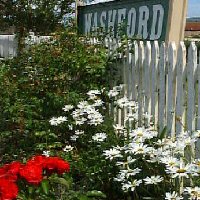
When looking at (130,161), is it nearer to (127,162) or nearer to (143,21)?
(127,162)

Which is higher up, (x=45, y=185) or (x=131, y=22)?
(x=131, y=22)

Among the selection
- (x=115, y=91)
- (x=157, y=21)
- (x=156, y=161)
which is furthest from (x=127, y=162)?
(x=157, y=21)

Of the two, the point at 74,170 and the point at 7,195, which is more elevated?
the point at 7,195

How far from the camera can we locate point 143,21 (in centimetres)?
556

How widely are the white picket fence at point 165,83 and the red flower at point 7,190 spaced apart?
6.10ft

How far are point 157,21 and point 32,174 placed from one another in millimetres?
2974

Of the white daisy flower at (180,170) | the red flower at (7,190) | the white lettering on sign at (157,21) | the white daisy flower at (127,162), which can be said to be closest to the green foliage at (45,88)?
the white lettering on sign at (157,21)

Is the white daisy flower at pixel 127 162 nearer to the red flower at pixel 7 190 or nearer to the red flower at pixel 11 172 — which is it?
the red flower at pixel 11 172

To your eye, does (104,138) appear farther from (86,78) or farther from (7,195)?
(7,195)

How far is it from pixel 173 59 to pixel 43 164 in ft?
6.54

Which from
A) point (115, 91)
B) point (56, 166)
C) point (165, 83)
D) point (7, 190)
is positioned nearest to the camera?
point (7, 190)

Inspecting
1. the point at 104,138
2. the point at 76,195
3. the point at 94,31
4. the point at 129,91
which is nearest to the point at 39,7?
the point at 94,31

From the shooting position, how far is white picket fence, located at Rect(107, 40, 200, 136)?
4.17 meters

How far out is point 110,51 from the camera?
5.93 meters
